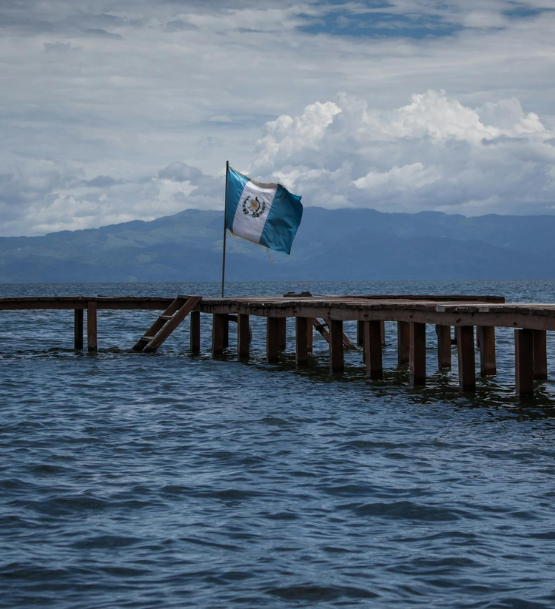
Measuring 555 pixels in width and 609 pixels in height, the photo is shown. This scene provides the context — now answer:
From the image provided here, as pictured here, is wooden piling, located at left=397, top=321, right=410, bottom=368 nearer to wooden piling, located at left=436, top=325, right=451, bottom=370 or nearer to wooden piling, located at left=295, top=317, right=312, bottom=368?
wooden piling, located at left=436, top=325, right=451, bottom=370

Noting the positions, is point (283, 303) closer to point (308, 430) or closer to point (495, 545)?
point (308, 430)

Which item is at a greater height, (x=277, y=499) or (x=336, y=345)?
(x=336, y=345)

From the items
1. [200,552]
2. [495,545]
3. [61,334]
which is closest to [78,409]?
[200,552]

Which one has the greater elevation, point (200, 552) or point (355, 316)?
point (355, 316)

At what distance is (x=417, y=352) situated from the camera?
21.1 meters

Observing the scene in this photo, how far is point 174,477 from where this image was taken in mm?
12055

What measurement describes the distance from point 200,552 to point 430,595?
7.82ft

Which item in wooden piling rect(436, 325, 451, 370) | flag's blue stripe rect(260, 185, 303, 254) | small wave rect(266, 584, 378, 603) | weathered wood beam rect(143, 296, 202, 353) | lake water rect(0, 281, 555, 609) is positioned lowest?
small wave rect(266, 584, 378, 603)

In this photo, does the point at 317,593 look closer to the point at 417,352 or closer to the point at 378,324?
the point at 417,352

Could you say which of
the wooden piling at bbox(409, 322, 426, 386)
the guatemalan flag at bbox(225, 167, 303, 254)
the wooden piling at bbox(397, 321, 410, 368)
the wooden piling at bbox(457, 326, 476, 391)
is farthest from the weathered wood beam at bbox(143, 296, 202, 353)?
the wooden piling at bbox(457, 326, 476, 391)

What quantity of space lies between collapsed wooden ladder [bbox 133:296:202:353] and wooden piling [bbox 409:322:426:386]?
9473mm

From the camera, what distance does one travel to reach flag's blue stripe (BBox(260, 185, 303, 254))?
29938 mm

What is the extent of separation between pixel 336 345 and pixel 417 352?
3.17 m

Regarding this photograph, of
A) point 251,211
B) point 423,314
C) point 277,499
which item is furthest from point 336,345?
point 277,499
